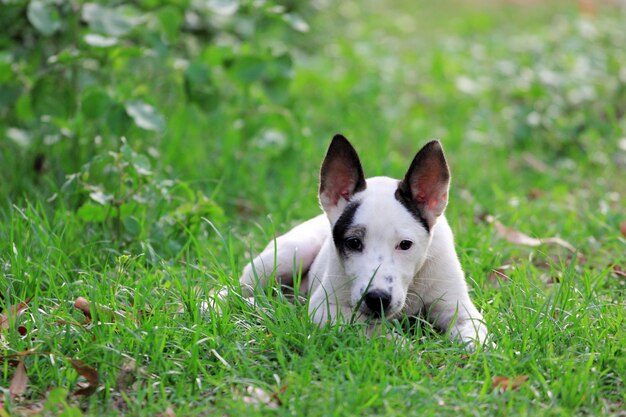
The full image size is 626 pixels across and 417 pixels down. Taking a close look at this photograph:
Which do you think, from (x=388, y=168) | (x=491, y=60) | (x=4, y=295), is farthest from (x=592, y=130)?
(x=4, y=295)

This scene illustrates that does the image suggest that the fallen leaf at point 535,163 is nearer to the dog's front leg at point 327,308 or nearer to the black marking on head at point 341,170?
the black marking on head at point 341,170

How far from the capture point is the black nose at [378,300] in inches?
157

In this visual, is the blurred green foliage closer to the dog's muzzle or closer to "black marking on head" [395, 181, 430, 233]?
"black marking on head" [395, 181, 430, 233]

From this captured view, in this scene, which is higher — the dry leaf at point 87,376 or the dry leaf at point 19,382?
the dry leaf at point 87,376

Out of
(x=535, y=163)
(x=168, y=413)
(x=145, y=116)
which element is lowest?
(x=535, y=163)

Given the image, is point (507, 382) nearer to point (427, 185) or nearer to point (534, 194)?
point (427, 185)

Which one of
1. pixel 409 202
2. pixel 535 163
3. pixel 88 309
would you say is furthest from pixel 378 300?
pixel 535 163

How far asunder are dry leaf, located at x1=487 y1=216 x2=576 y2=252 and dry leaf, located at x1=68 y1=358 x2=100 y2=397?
2886 millimetres

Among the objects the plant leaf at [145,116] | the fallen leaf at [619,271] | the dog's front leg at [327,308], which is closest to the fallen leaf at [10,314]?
the dog's front leg at [327,308]

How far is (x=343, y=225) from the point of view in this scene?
167 inches

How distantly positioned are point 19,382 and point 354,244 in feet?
5.12

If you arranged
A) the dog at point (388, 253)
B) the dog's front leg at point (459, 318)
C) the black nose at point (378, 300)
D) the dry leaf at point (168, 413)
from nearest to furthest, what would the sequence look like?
the dry leaf at point (168, 413)
the black nose at point (378, 300)
the dog at point (388, 253)
the dog's front leg at point (459, 318)

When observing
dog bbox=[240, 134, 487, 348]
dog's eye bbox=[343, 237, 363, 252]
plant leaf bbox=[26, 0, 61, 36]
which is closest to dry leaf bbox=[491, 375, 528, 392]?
dog bbox=[240, 134, 487, 348]

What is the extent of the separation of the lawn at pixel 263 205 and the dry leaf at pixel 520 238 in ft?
0.08
